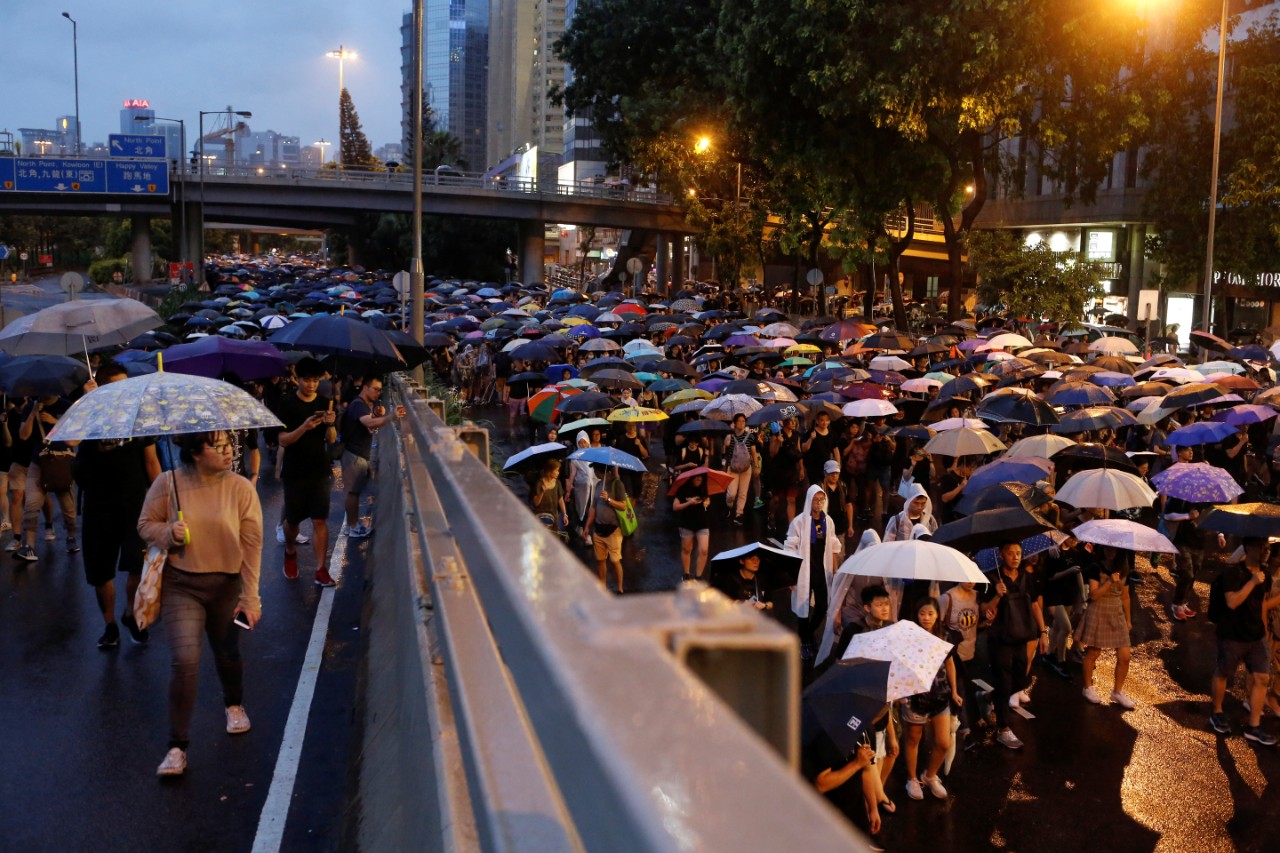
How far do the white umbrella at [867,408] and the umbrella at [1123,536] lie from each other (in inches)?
226

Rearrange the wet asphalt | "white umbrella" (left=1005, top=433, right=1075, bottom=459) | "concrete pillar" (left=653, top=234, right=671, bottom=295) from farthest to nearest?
"concrete pillar" (left=653, top=234, right=671, bottom=295), "white umbrella" (left=1005, top=433, right=1075, bottom=459), the wet asphalt

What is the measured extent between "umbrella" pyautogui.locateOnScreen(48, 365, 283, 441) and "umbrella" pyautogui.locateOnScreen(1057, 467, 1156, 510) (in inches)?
281

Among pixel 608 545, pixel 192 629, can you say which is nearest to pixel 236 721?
pixel 192 629

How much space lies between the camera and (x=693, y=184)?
170ft

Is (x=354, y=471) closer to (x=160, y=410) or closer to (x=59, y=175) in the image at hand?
(x=160, y=410)

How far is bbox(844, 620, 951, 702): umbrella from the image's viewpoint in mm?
6816

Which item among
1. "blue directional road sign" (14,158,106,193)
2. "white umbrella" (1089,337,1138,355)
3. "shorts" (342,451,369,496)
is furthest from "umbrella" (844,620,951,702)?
"blue directional road sign" (14,158,106,193)

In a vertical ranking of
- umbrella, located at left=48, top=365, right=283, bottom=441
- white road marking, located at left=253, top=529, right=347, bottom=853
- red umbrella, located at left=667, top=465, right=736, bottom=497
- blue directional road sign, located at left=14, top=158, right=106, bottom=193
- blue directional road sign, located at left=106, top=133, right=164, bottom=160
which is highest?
blue directional road sign, located at left=106, top=133, right=164, bottom=160

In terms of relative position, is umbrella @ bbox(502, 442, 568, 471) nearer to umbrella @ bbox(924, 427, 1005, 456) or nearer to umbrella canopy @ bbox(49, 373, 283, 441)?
umbrella @ bbox(924, 427, 1005, 456)

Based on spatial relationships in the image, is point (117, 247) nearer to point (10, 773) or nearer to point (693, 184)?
point (693, 184)

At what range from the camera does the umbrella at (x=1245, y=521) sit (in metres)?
9.25

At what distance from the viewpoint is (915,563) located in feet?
27.6

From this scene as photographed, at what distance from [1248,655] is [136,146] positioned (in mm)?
66282

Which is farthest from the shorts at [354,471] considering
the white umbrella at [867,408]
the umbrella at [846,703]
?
the umbrella at [846,703]
